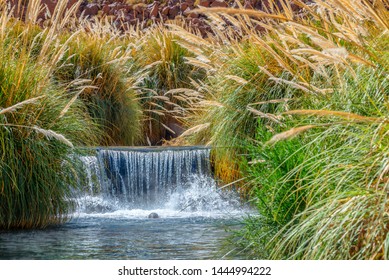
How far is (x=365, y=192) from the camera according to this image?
2.88 m

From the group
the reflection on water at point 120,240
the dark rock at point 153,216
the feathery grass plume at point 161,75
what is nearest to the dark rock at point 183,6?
the feathery grass plume at point 161,75

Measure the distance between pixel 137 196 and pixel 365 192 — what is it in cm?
432

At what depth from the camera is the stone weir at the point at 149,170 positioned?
276 inches

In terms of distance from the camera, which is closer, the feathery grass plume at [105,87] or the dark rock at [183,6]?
the feathery grass plume at [105,87]

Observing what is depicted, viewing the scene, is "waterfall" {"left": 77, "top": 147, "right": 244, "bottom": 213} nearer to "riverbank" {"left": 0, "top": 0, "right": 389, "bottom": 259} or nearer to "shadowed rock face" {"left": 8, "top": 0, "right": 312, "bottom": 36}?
"riverbank" {"left": 0, "top": 0, "right": 389, "bottom": 259}

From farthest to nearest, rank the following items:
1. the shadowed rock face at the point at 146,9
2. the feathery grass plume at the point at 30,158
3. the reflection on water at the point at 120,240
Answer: the shadowed rock face at the point at 146,9, the feathery grass plume at the point at 30,158, the reflection on water at the point at 120,240

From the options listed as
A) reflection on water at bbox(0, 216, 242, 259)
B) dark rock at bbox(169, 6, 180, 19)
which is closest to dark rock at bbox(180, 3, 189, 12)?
dark rock at bbox(169, 6, 180, 19)

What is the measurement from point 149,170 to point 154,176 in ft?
0.23

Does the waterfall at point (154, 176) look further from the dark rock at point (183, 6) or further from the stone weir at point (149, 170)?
the dark rock at point (183, 6)

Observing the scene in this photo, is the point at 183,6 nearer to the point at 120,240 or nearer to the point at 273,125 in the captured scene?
the point at 273,125

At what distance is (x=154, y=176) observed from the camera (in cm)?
712

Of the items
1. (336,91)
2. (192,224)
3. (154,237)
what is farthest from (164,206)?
(336,91)

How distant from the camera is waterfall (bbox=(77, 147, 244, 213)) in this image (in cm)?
696

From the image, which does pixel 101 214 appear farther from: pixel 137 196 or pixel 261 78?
pixel 261 78
